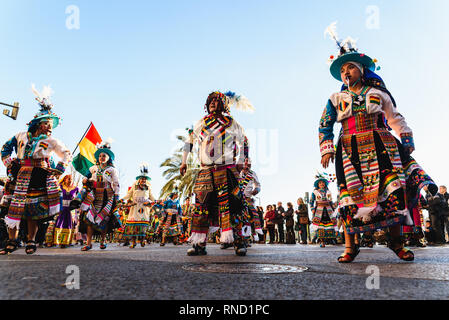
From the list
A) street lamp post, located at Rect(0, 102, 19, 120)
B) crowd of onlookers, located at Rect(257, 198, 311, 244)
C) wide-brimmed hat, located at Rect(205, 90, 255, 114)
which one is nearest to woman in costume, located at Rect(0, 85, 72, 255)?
wide-brimmed hat, located at Rect(205, 90, 255, 114)

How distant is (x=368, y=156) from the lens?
11.0 ft

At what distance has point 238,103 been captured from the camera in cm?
574

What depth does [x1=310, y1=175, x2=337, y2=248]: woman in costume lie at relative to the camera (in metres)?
9.61

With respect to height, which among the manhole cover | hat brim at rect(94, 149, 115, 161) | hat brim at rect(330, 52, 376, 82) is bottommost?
the manhole cover

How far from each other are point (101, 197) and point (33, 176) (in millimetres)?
2973

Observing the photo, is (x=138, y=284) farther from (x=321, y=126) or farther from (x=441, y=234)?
(x=441, y=234)

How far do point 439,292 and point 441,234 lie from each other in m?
10.5

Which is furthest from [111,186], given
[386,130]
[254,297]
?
[254,297]

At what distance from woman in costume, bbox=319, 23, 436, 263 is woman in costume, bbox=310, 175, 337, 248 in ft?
20.7

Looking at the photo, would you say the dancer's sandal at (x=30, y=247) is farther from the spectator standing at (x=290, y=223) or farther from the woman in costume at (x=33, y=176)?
the spectator standing at (x=290, y=223)

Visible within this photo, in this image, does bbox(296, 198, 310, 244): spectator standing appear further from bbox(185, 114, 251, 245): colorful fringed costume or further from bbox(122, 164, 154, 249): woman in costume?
bbox(185, 114, 251, 245): colorful fringed costume

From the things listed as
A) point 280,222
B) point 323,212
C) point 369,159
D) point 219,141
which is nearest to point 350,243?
point 369,159

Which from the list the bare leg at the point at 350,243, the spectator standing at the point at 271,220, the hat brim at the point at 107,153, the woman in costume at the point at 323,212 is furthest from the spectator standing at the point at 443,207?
the hat brim at the point at 107,153

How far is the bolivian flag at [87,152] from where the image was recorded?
40.1 ft
